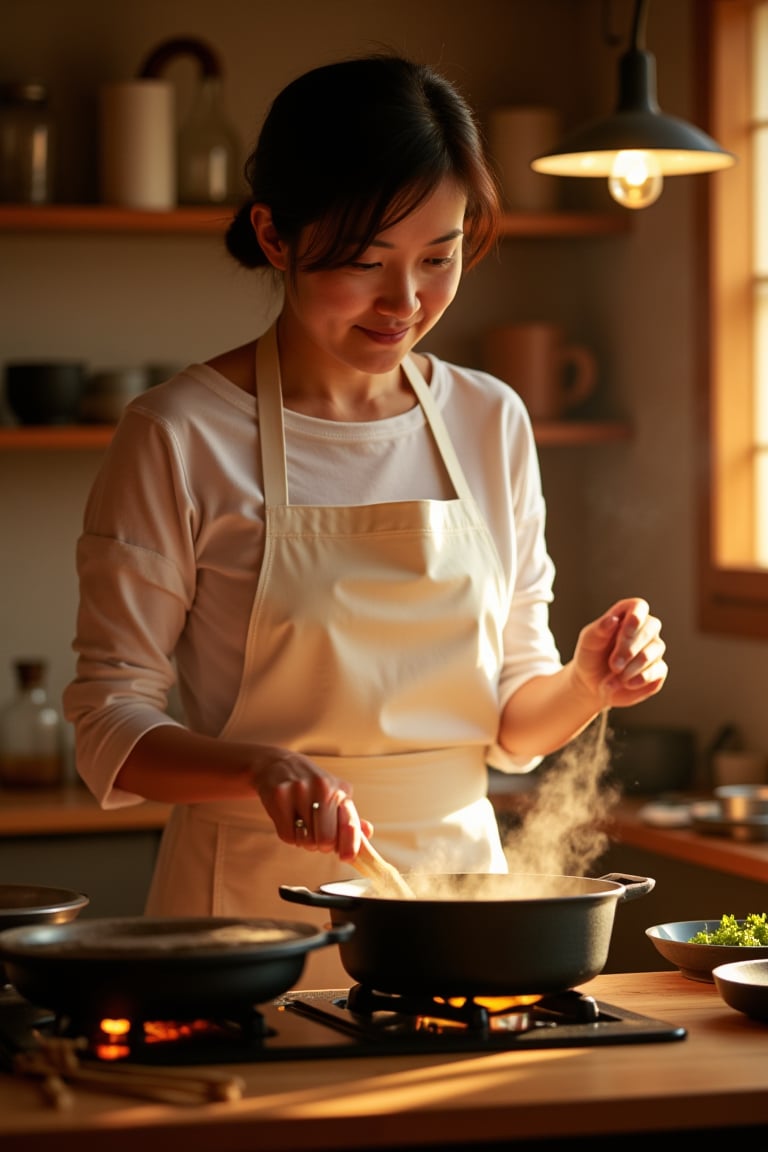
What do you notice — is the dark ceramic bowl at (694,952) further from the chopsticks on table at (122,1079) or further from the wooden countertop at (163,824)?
the wooden countertop at (163,824)

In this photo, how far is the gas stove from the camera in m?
1.28

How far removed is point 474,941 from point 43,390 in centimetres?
247

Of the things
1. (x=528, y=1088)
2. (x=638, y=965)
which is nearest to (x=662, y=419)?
(x=638, y=965)

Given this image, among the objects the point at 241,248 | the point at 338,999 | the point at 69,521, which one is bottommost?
the point at 338,999

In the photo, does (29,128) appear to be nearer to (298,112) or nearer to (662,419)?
(662,419)

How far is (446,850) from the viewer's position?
1972 mm

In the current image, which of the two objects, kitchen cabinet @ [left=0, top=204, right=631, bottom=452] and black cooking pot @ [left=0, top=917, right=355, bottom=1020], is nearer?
black cooking pot @ [left=0, top=917, right=355, bottom=1020]

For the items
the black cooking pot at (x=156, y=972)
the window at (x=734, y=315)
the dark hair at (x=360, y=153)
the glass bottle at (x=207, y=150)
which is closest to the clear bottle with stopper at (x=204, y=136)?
the glass bottle at (x=207, y=150)

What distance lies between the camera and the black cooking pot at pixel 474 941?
133 centimetres

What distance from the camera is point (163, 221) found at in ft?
12.0

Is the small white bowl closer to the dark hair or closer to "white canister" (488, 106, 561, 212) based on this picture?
the dark hair

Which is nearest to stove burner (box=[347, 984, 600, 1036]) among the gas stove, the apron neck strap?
the gas stove

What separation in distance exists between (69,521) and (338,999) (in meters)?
2.52

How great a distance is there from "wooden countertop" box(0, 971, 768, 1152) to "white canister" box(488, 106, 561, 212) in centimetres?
292
